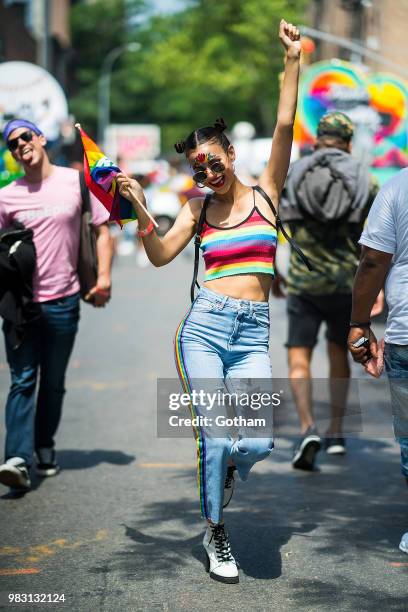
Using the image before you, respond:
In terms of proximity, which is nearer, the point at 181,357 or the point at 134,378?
the point at 181,357

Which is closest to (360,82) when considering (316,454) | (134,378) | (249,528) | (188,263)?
(188,263)

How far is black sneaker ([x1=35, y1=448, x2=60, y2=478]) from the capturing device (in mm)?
6496

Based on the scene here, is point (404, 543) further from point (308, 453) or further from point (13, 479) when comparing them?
point (13, 479)

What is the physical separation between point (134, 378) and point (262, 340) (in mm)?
5334

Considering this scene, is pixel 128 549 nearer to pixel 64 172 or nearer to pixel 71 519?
pixel 71 519

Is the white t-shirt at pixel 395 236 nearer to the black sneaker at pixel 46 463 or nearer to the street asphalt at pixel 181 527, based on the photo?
the street asphalt at pixel 181 527

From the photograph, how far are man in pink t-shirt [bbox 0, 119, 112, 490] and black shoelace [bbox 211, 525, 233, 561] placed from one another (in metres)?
1.71

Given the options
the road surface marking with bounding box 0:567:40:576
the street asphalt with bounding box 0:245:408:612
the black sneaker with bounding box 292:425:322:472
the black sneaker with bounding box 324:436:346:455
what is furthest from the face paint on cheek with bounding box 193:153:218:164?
the black sneaker with bounding box 324:436:346:455

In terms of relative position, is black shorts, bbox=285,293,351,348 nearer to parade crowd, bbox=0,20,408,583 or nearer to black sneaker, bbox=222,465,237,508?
parade crowd, bbox=0,20,408,583

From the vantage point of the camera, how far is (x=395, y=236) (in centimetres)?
460

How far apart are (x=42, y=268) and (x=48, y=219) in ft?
0.88

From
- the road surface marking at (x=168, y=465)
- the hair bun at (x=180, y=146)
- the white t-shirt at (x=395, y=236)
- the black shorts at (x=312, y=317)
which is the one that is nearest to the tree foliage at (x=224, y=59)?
the black shorts at (x=312, y=317)

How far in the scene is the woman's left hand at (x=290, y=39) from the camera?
4750 millimetres

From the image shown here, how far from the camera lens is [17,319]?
6074 mm
